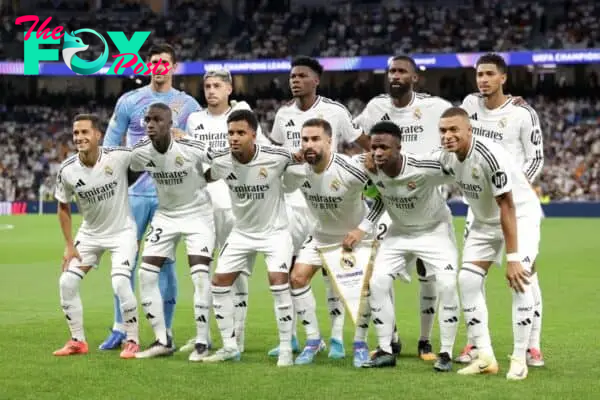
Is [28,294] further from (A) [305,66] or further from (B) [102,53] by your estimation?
(B) [102,53]

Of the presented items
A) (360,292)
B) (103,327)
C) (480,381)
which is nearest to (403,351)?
(360,292)

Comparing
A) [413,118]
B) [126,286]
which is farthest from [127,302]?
[413,118]

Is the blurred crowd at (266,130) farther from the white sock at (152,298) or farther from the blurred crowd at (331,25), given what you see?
the white sock at (152,298)

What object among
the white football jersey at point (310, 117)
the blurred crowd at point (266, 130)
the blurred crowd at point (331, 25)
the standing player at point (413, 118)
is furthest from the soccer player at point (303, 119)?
the blurred crowd at point (331, 25)

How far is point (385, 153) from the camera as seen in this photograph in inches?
327

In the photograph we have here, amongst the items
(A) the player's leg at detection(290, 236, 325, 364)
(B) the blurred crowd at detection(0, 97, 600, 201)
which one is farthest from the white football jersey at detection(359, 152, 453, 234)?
(B) the blurred crowd at detection(0, 97, 600, 201)

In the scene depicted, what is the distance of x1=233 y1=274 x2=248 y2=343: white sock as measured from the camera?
30.3 feet

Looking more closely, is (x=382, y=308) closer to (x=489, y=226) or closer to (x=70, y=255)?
(x=489, y=226)

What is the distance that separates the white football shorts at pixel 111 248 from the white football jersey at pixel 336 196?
5.12 feet

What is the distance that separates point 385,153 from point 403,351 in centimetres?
211

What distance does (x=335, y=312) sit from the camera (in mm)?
9109

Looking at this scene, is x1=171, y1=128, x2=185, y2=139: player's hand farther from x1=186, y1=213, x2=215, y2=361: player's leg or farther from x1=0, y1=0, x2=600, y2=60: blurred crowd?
x1=0, y1=0, x2=600, y2=60: blurred crowd

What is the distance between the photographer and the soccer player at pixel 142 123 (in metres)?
9.84

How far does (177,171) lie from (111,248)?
3.11 ft
